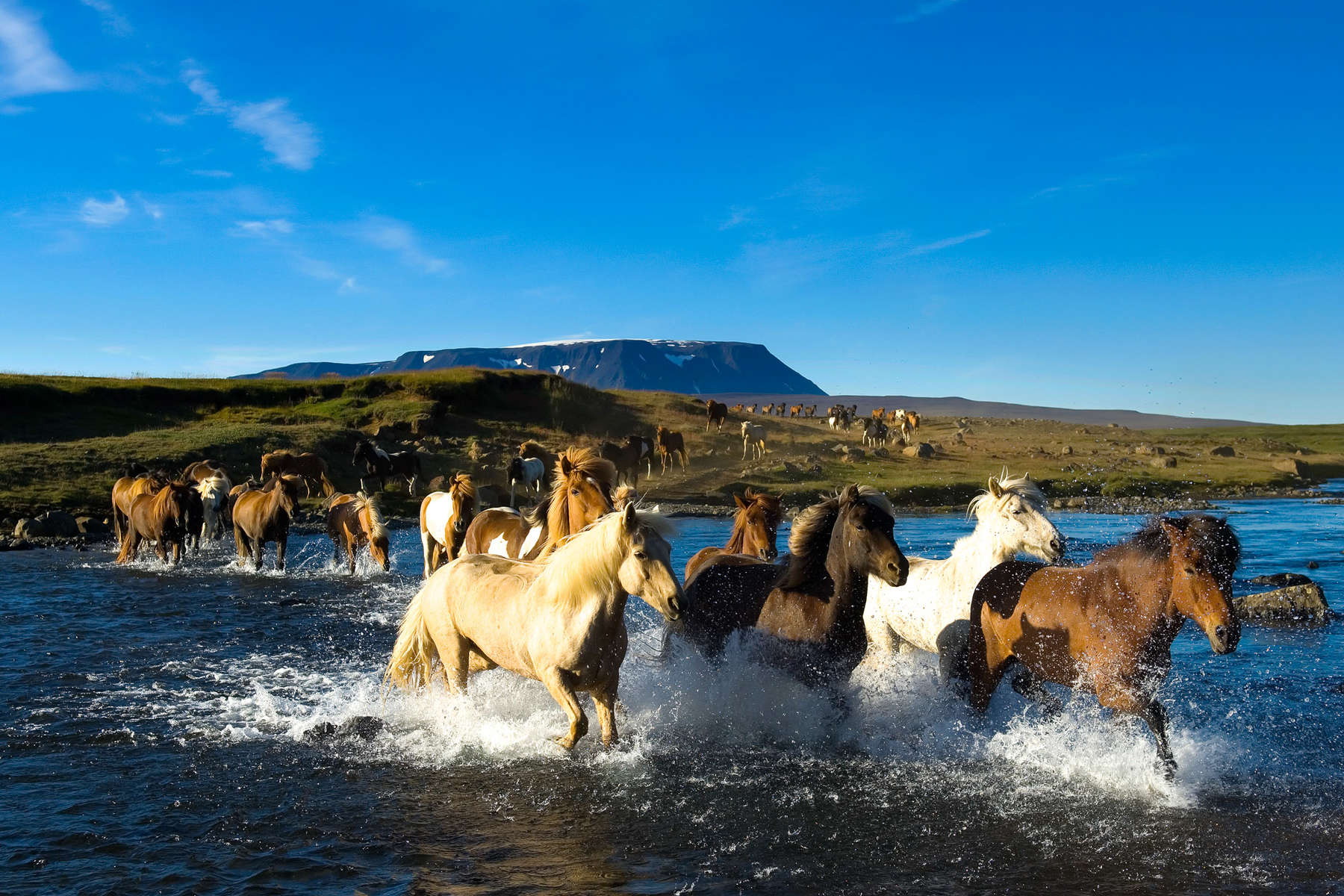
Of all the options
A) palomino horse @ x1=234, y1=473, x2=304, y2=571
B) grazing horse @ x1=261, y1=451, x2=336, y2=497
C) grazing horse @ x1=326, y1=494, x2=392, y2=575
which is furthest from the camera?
grazing horse @ x1=261, y1=451, x2=336, y2=497

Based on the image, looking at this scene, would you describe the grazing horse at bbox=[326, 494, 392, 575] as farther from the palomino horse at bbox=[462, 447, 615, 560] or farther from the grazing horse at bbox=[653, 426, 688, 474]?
the grazing horse at bbox=[653, 426, 688, 474]

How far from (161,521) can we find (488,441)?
18.5 meters

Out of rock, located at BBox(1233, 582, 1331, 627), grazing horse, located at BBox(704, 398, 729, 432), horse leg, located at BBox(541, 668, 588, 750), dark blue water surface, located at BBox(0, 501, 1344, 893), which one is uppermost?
grazing horse, located at BBox(704, 398, 729, 432)

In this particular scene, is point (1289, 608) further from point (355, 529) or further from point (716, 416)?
point (716, 416)

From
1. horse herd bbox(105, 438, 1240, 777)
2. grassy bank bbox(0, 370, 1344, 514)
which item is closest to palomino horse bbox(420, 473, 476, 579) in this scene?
horse herd bbox(105, 438, 1240, 777)

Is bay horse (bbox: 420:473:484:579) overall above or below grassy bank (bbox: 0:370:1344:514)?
below

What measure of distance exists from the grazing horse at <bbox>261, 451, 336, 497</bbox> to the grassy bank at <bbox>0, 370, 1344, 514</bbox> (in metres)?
1.17

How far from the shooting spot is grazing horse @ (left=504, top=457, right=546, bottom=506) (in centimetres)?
2427

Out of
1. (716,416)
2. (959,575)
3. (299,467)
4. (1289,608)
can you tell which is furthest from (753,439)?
(959,575)

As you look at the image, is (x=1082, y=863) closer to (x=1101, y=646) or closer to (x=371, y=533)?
(x=1101, y=646)

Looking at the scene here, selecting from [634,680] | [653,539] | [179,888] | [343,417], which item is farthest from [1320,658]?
[343,417]

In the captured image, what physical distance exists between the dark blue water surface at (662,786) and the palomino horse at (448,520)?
508cm

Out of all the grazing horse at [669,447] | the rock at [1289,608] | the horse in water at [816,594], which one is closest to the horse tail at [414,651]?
the horse in water at [816,594]

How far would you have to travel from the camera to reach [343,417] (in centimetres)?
3906
